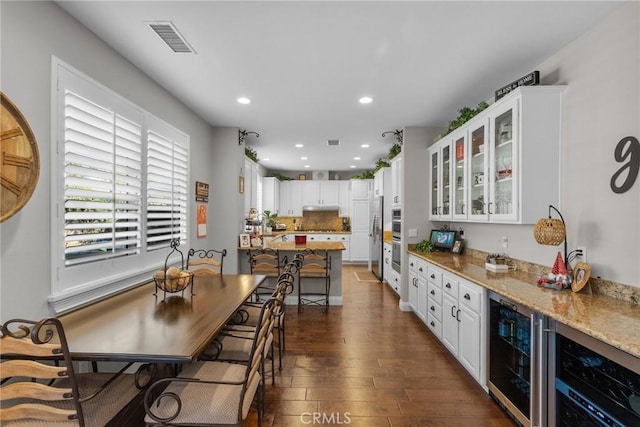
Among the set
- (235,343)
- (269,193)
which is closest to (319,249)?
(235,343)

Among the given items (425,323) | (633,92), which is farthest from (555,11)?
(425,323)

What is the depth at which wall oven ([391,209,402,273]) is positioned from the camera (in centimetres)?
499

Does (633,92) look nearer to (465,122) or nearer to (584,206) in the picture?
(584,206)

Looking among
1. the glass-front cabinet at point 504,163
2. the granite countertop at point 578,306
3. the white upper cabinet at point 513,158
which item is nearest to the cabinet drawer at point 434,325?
the granite countertop at point 578,306

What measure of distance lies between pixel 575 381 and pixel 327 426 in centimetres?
148

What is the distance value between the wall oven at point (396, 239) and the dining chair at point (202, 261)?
2722 mm

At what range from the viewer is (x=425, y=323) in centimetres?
386

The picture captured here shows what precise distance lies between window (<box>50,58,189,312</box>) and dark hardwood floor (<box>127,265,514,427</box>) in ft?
3.43

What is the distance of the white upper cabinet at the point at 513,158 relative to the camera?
2.44 meters

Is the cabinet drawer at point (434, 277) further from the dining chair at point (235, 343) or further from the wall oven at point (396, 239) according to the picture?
the dining chair at point (235, 343)

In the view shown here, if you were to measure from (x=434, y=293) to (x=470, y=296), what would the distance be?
884mm

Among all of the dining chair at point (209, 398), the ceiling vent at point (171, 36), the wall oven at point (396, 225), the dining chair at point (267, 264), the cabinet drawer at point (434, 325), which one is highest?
the ceiling vent at point (171, 36)

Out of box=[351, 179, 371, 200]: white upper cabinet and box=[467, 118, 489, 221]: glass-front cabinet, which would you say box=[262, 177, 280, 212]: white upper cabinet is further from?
box=[467, 118, 489, 221]: glass-front cabinet

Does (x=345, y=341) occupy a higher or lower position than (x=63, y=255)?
lower
